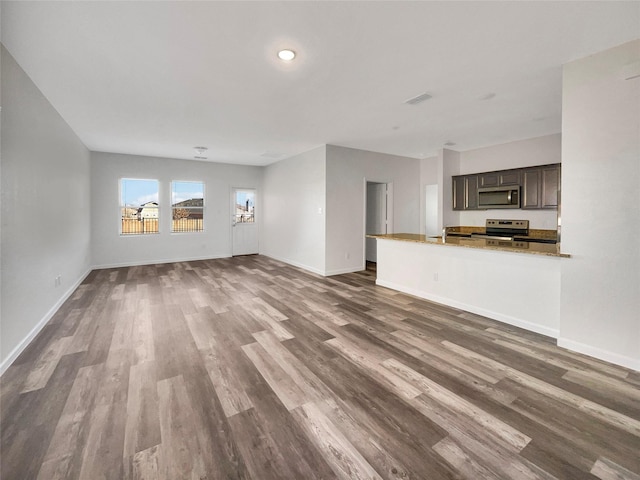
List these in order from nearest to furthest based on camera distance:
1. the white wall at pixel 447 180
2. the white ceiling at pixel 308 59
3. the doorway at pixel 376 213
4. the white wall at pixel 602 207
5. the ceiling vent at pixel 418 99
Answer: the white ceiling at pixel 308 59, the white wall at pixel 602 207, the ceiling vent at pixel 418 99, the white wall at pixel 447 180, the doorway at pixel 376 213

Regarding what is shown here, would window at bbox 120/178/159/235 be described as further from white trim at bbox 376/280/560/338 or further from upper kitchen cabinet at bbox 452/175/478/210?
upper kitchen cabinet at bbox 452/175/478/210

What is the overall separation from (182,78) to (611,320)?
4.67 metres

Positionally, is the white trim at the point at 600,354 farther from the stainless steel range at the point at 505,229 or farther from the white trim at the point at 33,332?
the white trim at the point at 33,332

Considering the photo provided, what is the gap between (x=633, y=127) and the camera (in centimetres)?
236

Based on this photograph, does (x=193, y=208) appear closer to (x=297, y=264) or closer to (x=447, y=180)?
(x=297, y=264)

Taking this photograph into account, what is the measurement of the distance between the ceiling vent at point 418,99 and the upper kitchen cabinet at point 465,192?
126 inches

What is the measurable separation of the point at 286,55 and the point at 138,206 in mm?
6328

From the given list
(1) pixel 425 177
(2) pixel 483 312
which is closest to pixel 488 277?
(2) pixel 483 312

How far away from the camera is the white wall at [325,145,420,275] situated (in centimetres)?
596

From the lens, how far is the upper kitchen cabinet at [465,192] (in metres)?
6.05

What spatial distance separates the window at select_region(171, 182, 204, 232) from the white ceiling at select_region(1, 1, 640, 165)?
298 cm

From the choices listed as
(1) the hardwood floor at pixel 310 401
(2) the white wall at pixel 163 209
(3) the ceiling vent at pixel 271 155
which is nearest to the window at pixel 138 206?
(2) the white wall at pixel 163 209

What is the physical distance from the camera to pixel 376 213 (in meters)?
7.45

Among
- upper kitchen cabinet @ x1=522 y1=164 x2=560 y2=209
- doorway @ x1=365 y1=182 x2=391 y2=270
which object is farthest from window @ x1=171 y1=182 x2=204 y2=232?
upper kitchen cabinet @ x1=522 y1=164 x2=560 y2=209
